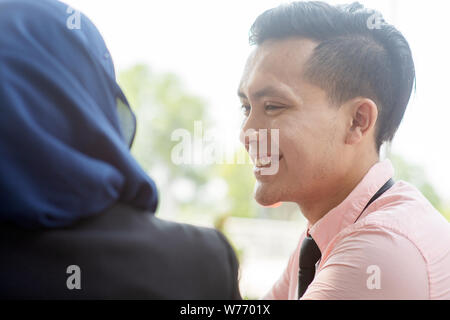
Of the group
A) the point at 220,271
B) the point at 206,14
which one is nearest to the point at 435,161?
the point at 206,14

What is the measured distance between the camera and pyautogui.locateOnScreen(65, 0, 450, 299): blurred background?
166cm

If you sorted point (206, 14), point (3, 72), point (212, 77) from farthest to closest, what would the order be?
1. point (212, 77)
2. point (206, 14)
3. point (3, 72)

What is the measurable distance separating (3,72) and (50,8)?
105mm

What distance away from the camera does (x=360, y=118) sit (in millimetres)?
986

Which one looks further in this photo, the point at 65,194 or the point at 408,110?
the point at 408,110

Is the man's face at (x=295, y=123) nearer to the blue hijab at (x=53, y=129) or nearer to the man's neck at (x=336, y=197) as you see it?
the man's neck at (x=336, y=197)

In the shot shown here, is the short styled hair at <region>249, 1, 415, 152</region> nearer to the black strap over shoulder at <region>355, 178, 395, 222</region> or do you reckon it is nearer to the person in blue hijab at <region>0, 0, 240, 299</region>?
the black strap over shoulder at <region>355, 178, 395, 222</region>

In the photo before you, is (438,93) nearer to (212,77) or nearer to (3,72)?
(212,77)

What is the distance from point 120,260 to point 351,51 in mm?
679

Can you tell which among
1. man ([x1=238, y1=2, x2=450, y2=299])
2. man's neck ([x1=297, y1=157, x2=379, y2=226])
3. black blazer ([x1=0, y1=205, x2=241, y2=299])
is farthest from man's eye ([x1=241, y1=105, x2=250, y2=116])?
black blazer ([x1=0, y1=205, x2=241, y2=299])

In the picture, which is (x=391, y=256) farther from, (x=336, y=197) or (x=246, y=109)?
(x=246, y=109)

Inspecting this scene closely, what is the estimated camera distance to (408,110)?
3.68 ft

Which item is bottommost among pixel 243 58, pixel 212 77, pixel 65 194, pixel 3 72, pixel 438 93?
pixel 65 194

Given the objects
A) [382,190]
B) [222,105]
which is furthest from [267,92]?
[222,105]
